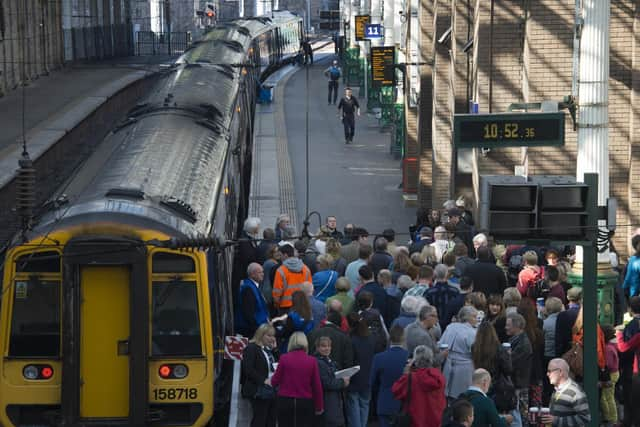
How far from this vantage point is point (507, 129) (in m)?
15.4

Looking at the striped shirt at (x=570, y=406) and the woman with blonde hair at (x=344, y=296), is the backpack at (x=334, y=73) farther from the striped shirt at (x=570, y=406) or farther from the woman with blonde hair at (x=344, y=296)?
the striped shirt at (x=570, y=406)

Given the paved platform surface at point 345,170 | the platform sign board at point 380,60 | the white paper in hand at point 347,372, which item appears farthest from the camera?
the platform sign board at point 380,60

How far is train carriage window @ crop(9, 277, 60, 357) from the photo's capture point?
13414 millimetres

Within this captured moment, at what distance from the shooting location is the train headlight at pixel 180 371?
1355cm

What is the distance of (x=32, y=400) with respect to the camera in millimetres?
13383

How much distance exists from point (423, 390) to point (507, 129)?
12.1 ft

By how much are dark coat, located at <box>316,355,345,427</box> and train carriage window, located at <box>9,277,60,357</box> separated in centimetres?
232

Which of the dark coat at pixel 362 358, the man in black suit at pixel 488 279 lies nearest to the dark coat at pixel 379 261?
the man in black suit at pixel 488 279

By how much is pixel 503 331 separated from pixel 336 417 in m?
1.90

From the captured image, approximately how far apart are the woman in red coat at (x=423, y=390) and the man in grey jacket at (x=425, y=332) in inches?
33.1

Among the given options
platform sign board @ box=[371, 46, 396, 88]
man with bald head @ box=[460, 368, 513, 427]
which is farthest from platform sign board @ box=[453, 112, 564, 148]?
platform sign board @ box=[371, 46, 396, 88]

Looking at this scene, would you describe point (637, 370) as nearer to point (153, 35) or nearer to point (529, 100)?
point (529, 100)

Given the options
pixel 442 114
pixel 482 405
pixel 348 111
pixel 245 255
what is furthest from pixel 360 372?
pixel 348 111

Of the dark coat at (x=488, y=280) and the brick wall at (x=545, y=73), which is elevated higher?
the brick wall at (x=545, y=73)
